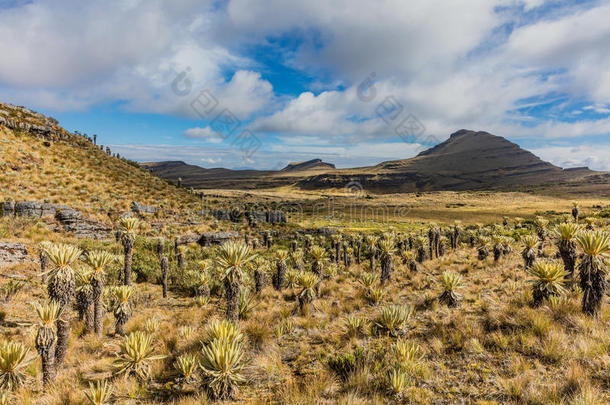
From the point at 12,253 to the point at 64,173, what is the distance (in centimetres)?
1817

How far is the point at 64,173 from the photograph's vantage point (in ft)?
97.9

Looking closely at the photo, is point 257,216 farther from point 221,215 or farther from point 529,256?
point 529,256

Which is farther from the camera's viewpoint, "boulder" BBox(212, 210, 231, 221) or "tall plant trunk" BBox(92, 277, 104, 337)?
"boulder" BBox(212, 210, 231, 221)

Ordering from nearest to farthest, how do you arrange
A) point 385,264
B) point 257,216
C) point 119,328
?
point 119,328
point 385,264
point 257,216

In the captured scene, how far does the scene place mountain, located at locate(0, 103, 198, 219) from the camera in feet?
86.0

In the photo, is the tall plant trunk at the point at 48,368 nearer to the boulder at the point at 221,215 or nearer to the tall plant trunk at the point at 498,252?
the tall plant trunk at the point at 498,252

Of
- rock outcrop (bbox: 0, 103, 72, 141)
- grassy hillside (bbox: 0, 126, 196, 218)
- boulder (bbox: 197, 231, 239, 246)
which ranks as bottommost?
boulder (bbox: 197, 231, 239, 246)

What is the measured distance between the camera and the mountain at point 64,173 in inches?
1032

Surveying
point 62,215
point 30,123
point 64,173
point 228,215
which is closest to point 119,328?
point 62,215

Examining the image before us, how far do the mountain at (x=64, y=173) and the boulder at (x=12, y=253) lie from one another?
10.2 m

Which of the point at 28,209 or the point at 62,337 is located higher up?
the point at 28,209

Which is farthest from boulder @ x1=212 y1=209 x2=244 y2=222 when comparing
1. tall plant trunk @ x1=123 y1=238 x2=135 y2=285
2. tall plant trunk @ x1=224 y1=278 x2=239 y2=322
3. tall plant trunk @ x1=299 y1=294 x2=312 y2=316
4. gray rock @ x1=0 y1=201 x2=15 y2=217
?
tall plant trunk @ x1=224 y1=278 x2=239 y2=322

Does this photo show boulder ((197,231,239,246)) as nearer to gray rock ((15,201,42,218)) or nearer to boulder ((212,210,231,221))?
boulder ((212,210,231,221))

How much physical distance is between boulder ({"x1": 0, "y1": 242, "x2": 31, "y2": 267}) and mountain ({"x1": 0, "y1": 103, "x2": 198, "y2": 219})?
33.6 feet
